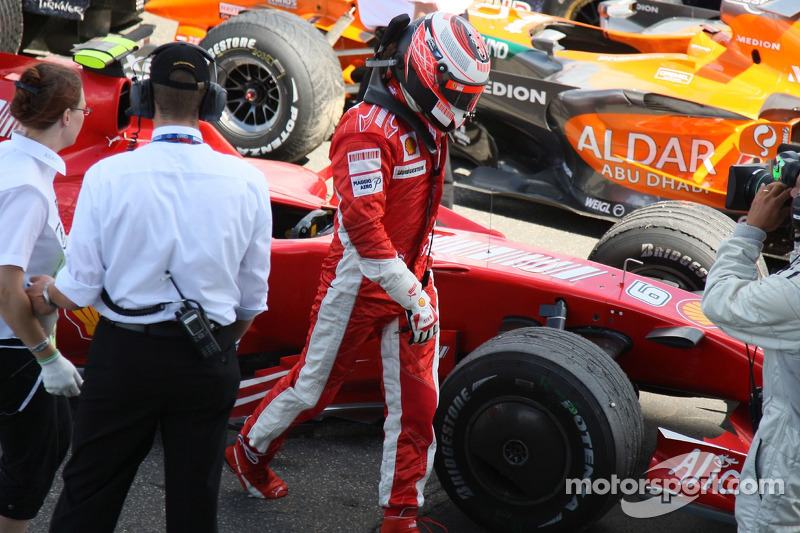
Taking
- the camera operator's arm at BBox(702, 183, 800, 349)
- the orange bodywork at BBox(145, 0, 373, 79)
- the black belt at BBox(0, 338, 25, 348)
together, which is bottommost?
the orange bodywork at BBox(145, 0, 373, 79)

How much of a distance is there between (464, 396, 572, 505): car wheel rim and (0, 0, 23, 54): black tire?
5.91 meters

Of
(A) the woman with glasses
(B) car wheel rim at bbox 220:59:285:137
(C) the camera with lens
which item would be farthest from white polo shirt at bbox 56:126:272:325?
(B) car wheel rim at bbox 220:59:285:137

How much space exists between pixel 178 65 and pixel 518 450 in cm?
177

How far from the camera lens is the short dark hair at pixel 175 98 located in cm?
226

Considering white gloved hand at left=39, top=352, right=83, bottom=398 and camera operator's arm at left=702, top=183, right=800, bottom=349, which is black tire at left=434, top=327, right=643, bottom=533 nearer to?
camera operator's arm at left=702, top=183, right=800, bottom=349

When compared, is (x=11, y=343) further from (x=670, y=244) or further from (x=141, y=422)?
(x=670, y=244)

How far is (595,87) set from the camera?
6070 millimetres

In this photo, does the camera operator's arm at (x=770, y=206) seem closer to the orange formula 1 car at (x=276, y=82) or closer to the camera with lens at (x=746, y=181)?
the camera with lens at (x=746, y=181)

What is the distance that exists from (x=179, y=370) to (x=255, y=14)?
4.79m

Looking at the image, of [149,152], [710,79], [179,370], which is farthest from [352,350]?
[710,79]

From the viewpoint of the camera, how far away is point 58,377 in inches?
98.3

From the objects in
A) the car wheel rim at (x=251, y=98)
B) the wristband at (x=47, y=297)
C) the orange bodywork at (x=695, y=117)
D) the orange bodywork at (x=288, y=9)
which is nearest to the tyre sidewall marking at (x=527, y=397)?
the wristband at (x=47, y=297)

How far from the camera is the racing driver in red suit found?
2973 mm

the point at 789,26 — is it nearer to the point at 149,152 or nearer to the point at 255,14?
the point at 255,14
